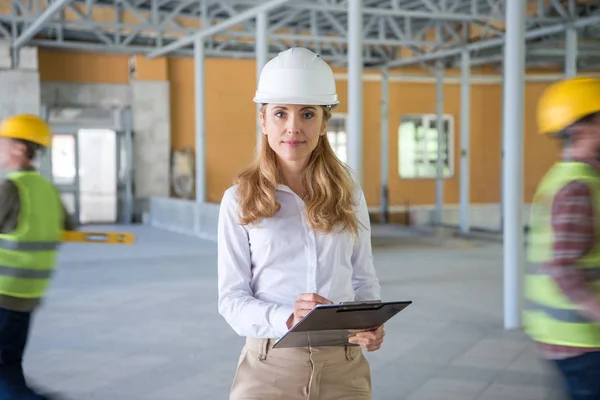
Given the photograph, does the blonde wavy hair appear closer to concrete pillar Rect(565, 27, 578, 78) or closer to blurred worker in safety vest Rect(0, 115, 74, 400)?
blurred worker in safety vest Rect(0, 115, 74, 400)

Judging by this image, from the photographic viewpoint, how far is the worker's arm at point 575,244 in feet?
8.01

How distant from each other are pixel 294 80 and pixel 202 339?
5.14 m

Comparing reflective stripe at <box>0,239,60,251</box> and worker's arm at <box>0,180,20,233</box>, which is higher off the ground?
worker's arm at <box>0,180,20,233</box>

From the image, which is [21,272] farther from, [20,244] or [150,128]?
[150,128]

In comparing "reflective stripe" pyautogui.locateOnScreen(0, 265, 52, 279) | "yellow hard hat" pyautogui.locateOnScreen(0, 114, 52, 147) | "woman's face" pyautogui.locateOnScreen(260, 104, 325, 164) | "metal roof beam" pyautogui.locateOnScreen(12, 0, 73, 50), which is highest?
"metal roof beam" pyautogui.locateOnScreen(12, 0, 73, 50)

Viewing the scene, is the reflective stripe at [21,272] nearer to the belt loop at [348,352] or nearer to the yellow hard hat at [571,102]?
the belt loop at [348,352]

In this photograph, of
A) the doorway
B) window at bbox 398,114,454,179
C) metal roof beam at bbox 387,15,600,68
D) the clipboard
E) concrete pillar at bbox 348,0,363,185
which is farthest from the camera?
window at bbox 398,114,454,179

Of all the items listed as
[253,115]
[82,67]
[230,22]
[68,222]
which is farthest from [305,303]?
[253,115]

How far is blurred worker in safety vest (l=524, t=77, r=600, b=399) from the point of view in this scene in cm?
246

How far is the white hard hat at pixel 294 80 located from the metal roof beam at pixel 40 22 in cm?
1098

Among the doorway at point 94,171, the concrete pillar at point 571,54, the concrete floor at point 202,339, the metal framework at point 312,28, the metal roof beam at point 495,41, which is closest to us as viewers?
the concrete floor at point 202,339

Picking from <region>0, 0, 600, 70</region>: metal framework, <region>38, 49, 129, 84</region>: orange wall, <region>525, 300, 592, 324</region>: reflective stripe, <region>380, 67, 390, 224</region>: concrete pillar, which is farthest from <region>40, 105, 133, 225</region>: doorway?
<region>525, 300, 592, 324</region>: reflective stripe

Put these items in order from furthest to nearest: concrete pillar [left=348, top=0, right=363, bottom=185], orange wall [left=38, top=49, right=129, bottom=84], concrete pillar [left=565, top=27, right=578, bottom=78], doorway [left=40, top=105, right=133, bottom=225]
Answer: doorway [left=40, top=105, right=133, bottom=225]
orange wall [left=38, top=49, right=129, bottom=84]
concrete pillar [left=565, top=27, right=578, bottom=78]
concrete pillar [left=348, top=0, right=363, bottom=185]

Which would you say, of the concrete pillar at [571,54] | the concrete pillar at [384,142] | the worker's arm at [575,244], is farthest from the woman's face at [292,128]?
the concrete pillar at [384,142]
